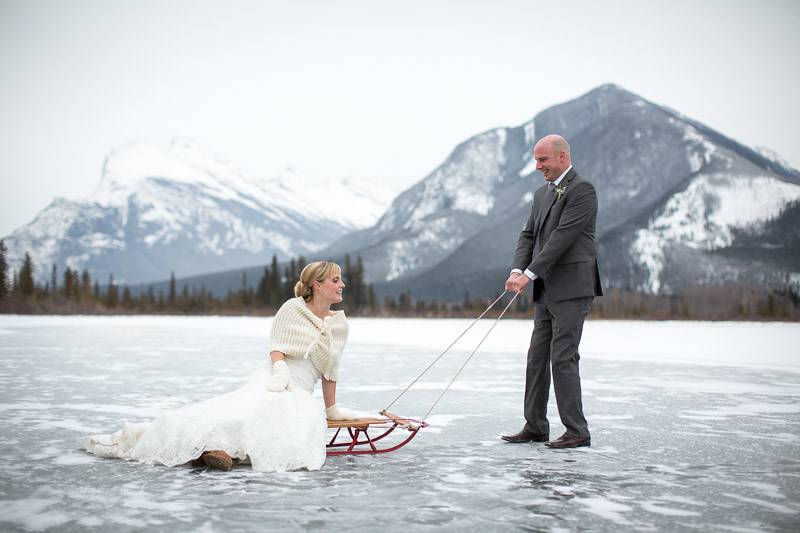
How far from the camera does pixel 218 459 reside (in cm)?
539

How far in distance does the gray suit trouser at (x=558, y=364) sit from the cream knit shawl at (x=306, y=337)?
172 centimetres

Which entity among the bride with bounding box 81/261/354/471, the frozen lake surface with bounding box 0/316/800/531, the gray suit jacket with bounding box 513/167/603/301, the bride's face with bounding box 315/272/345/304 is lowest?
the frozen lake surface with bounding box 0/316/800/531

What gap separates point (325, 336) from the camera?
6.20 m

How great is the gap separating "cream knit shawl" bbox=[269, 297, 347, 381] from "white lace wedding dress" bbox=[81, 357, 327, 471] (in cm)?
29

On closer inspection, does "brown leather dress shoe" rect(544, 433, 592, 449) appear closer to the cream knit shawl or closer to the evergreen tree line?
the cream knit shawl

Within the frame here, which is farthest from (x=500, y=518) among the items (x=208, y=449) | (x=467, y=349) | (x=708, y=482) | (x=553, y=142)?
(x=467, y=349)

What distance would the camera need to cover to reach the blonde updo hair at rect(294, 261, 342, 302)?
6234 millimetres

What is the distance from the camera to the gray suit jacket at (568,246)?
255 inches

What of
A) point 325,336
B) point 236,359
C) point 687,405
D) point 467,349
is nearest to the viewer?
point 325,336

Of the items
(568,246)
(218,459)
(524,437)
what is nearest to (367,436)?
(218,459)

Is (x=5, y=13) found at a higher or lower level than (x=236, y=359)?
higher

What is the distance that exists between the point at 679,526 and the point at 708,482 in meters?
1.20

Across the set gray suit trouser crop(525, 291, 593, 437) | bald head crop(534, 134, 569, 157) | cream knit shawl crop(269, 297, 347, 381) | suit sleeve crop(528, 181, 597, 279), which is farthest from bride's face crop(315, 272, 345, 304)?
bald head crop(534, 134, 569, 157)

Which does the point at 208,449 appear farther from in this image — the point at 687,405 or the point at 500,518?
the point at 687,405
